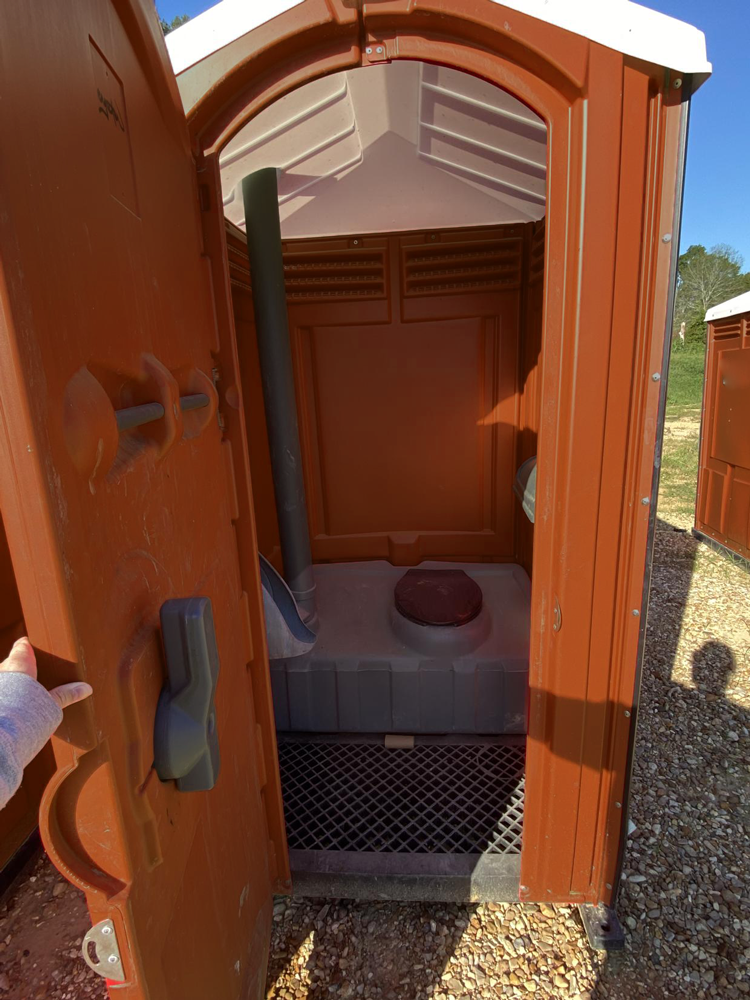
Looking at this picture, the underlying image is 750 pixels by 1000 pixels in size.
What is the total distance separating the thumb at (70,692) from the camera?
719mm

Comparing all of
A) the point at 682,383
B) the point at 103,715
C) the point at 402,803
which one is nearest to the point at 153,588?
the point at 103,715

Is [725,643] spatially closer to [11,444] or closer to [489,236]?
[489,236]

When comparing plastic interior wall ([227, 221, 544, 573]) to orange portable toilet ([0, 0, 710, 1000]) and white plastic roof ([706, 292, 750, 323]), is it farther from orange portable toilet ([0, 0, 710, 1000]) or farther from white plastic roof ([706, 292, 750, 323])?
white plastic roof ([706, 292, 750, 323])

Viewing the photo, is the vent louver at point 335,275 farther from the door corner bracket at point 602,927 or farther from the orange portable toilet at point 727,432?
the orange portable toilet at point 727,432

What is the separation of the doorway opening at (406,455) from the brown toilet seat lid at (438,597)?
0.04 ft

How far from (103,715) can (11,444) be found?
418 millimetres

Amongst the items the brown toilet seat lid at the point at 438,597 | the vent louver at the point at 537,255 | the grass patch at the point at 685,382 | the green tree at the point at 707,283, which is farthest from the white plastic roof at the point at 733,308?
the green tree at the point at 707,283

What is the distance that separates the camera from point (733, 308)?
4727 mm

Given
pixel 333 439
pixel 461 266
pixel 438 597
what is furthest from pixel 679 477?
pixel 438 597

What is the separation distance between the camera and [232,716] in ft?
5.23

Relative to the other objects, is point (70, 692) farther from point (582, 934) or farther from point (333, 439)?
point (333, 439)

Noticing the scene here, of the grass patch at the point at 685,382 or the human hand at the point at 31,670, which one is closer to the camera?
the human hand at the point at 31,670

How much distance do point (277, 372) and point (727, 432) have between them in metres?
4.42

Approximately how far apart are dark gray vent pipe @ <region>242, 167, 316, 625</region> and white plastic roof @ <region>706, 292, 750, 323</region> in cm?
401
